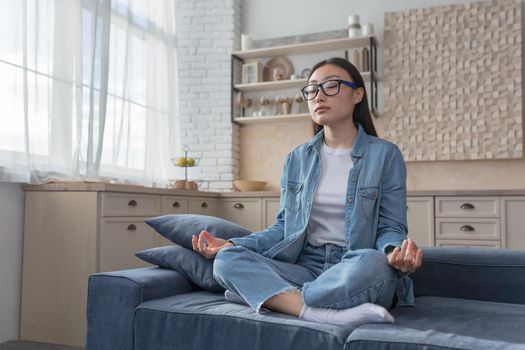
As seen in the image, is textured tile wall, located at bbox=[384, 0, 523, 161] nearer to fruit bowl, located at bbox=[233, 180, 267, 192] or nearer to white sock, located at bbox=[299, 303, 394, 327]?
fruit bowl, located at bbox=[233, 180, 267, 192]

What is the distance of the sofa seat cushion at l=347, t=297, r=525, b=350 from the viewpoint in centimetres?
121

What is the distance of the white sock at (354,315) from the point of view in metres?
1.38

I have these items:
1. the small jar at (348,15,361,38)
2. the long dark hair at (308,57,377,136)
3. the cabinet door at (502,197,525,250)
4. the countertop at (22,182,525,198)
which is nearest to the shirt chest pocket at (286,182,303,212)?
the long dark hair at (308,57,377,136)

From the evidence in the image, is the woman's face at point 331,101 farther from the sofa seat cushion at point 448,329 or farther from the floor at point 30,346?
the floor at point 30,346

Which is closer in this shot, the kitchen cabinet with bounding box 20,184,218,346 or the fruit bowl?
the kitchen cabinet with bounding box 20,184,218,346

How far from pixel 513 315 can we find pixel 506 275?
29 cm

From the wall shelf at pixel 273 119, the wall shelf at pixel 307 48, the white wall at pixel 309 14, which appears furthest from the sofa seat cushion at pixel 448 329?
the white wall at pixel 309 14

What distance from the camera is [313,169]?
189cm

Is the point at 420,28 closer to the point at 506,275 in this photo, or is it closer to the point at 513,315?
the point at 506,275

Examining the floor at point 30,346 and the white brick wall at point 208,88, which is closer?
the floor at point 30,346

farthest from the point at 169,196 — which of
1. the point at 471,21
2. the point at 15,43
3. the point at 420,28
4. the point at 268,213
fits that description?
the point at 471,21

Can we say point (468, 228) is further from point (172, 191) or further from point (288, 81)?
point (172, 191)

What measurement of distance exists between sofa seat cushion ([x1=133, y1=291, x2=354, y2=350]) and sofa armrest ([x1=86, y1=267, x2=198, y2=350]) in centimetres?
4

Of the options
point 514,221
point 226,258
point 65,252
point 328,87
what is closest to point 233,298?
point 226,258
